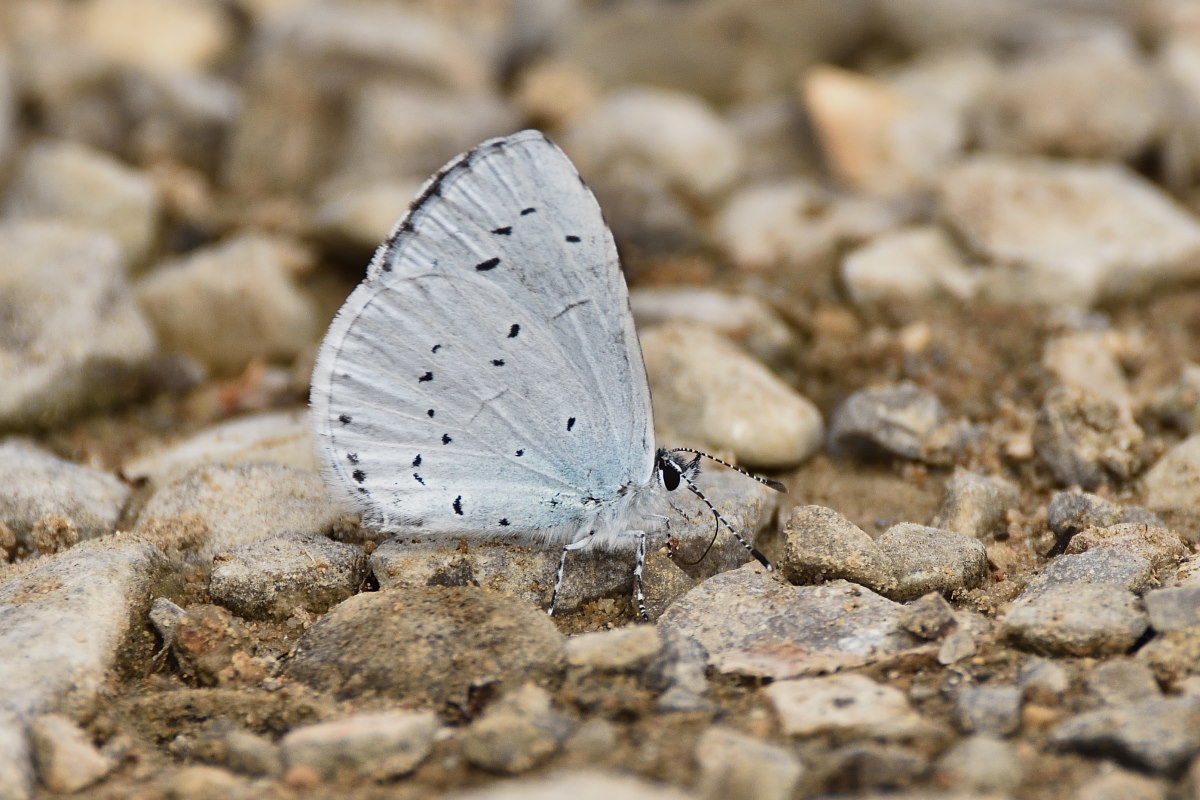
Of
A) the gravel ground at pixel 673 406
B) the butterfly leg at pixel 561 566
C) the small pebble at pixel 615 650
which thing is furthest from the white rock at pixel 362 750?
the butterfly leg at pixel 561 566

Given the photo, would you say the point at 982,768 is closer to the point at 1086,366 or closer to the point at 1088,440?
the point at 1088,440

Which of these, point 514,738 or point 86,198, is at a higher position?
point 86,198

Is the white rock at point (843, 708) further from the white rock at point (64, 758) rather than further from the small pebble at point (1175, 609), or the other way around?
the white rock at point (64, 758)

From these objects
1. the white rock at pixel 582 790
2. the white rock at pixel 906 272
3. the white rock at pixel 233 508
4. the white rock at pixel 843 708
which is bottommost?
the white rock at pixel 843 708

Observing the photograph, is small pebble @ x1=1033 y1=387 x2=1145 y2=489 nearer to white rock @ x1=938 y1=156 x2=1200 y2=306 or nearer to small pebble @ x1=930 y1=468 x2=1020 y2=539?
small pebble @ x1=930 y1=468 x2=1020 y2=539

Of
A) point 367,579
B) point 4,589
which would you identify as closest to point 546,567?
point 367,579

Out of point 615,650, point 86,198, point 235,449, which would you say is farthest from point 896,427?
point 86,198

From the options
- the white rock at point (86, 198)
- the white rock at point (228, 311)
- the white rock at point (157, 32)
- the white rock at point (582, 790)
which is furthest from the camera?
the white rock at point (157, 32)
